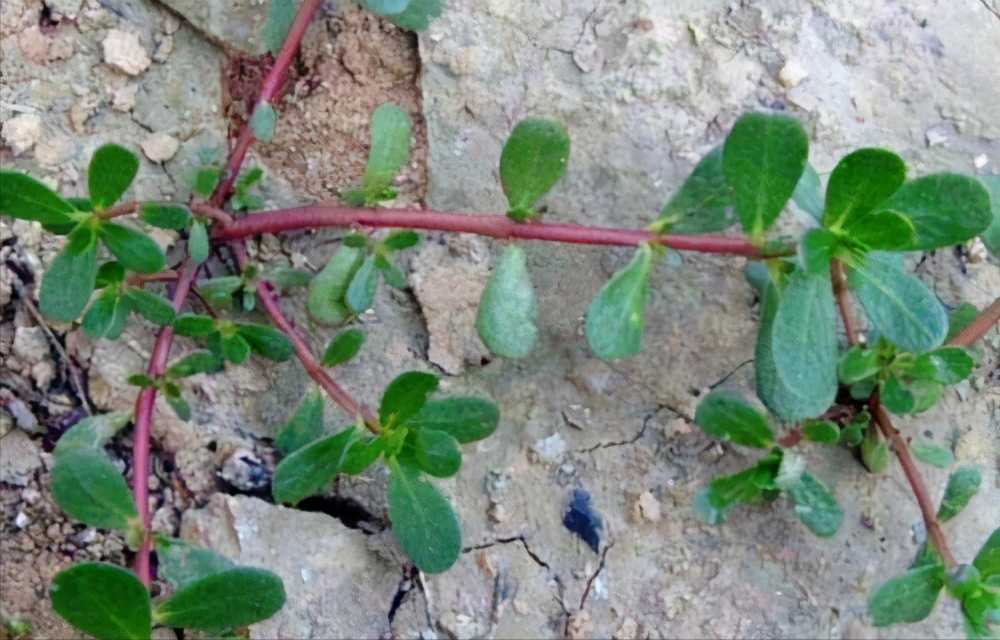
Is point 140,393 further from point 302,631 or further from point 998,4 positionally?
point 998,4

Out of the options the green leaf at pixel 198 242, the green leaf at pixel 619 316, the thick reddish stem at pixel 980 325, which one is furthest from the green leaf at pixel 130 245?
the thick reddish stem at pixel 980 325

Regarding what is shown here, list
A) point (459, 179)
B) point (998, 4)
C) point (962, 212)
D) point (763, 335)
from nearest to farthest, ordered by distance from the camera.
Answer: point (962, 212)
point (763, 335)
point (459, 179)
point (998, 4)

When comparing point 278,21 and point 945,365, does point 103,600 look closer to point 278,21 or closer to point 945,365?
point 278,21

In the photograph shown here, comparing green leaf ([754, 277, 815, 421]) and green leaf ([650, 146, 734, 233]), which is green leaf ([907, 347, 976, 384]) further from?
green leaf ([650, 146, 734, 233])

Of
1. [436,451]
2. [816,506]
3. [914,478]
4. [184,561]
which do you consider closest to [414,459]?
[436,451]

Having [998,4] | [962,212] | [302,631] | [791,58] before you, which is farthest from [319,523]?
[998,4]
